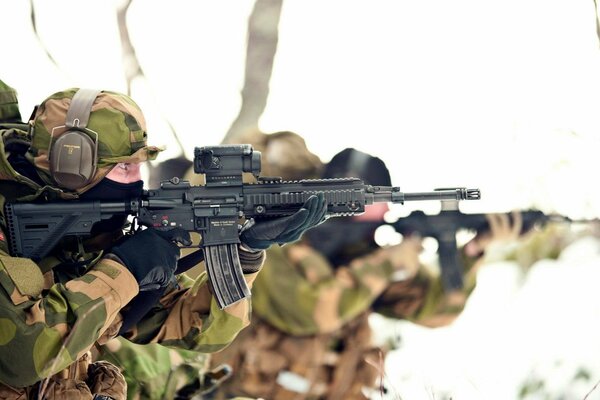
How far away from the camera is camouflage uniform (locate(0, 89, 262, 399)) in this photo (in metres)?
1.42

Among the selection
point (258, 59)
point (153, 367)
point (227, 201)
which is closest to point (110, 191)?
point (227, 201)

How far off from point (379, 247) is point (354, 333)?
33cm

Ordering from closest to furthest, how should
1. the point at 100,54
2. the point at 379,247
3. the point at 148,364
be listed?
the point at 148,364
the point at 379,247
the point at 100,54

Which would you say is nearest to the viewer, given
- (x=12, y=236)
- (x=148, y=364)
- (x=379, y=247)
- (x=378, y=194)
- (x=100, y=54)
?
(x=12, y=236)

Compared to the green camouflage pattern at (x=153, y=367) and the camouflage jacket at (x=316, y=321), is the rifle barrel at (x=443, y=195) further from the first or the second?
the green camouflage pattern at (x=153, y=367)

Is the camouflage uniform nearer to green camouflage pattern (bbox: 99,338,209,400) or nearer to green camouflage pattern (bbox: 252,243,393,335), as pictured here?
green camouflage pattern (bbox: 99,338,209,400)

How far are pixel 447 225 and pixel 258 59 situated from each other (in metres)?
0.96

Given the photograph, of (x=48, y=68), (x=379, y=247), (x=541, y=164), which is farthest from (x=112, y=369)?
(x=541, y=164)

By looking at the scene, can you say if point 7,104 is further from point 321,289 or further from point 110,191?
point 321,289

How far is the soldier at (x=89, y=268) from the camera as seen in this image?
4.68 ft

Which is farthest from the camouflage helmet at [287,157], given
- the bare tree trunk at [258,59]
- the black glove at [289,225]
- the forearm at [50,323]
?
the forearm at [50,323]

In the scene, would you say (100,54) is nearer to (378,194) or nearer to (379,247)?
(379,247)

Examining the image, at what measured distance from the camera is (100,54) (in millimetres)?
2816

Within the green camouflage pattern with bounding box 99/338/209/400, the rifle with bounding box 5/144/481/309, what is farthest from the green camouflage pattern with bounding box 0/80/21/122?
the green camouflage pattern with bounding box 99/338/209/400
